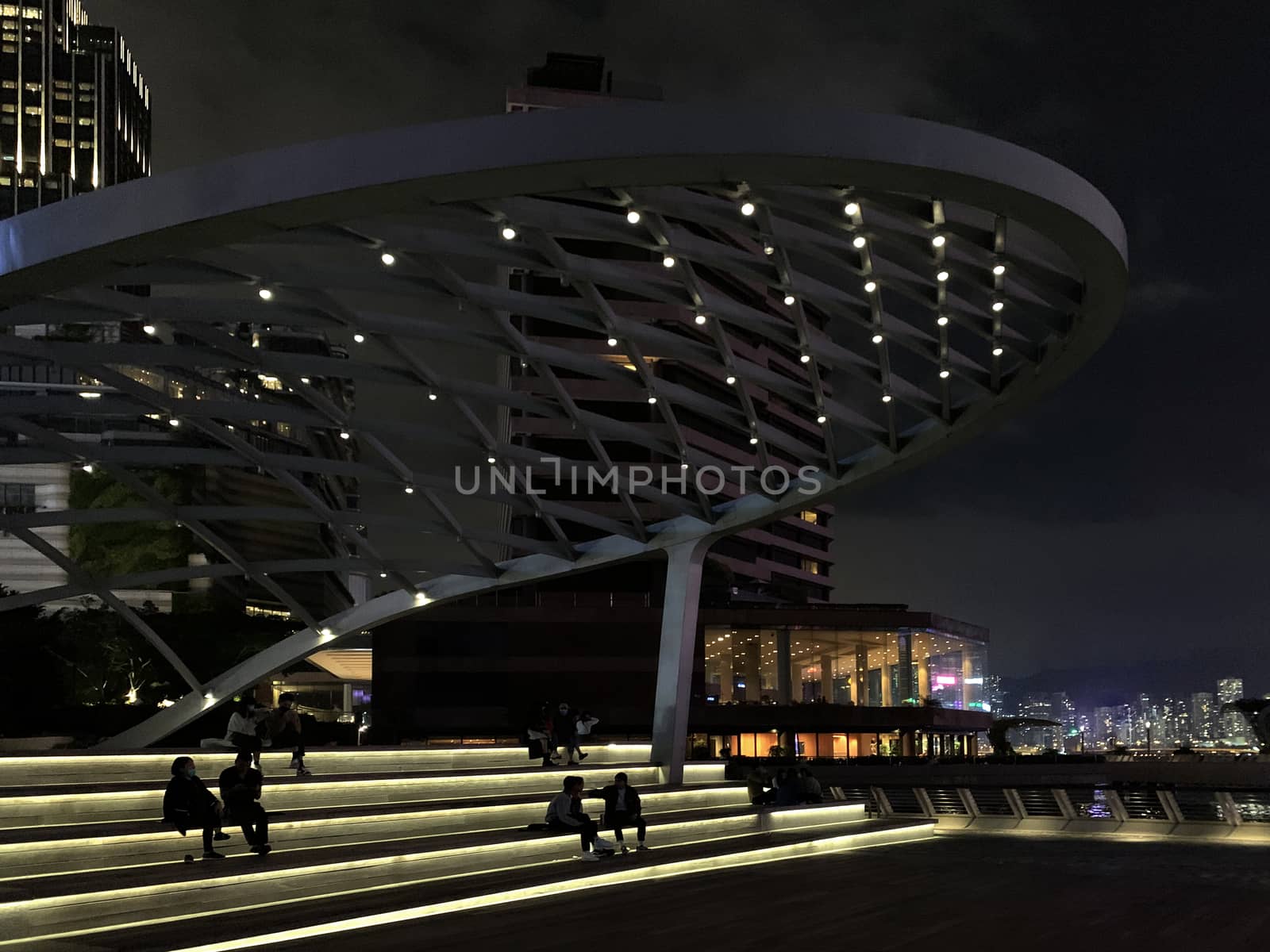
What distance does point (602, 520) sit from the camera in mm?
32812

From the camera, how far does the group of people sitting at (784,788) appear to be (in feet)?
99.8

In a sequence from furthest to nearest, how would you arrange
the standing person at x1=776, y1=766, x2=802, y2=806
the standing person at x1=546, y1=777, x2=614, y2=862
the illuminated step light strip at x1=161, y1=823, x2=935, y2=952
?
the standing person at x1=776, y1=766, x2=802, y2=806
the standing person at x1=546, y1=777, x2=614, y2=862
the illuminated step light strip at x1=161, y1=823, x2=935, y2=952

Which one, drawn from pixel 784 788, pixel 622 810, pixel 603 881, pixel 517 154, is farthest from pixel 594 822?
pixel 517 154

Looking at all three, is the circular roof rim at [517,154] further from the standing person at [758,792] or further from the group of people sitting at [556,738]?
the group of people sitting at [556,738]

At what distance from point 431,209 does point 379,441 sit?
14923 mm

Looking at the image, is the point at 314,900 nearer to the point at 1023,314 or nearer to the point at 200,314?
the point at 200,314

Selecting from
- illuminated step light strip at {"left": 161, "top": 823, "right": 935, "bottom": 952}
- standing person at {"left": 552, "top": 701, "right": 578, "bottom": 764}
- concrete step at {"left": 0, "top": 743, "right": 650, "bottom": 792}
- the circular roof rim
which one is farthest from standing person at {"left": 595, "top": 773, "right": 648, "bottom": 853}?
the circular roof rim

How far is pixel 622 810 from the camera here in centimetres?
2300

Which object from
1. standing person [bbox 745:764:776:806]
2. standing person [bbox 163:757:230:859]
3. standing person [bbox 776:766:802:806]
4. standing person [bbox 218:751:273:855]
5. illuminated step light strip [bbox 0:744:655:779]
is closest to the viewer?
standing person [bbox 163:757:230:859]

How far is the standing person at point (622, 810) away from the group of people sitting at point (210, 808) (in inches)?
253

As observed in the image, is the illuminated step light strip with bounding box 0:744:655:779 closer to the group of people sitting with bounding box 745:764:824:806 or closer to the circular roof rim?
the group of people sitting with bounding box 745:764:824:806

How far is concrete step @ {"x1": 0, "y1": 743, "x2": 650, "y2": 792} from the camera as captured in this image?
24.3 m

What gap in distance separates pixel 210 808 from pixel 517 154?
10.4 meters

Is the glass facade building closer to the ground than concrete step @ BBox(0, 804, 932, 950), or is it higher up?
higher up
